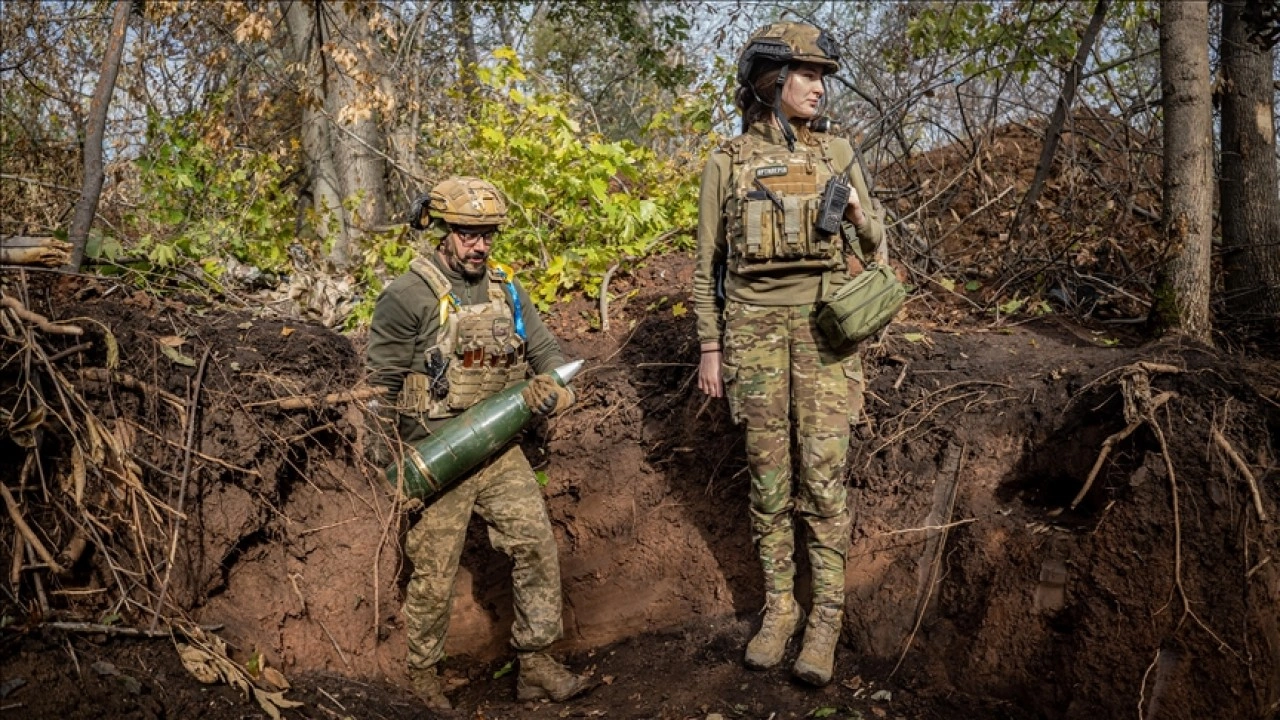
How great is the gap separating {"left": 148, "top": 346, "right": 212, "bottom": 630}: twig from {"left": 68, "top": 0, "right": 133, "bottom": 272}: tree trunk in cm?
93

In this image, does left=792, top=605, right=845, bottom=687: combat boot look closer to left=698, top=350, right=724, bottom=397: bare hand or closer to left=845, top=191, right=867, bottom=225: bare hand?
left=698, top=350, right=724, bottom=397: bare hand

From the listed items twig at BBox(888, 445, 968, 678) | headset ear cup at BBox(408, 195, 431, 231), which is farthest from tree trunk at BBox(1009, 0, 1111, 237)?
headset ear cup at BBox(408, 195, 431, 231)

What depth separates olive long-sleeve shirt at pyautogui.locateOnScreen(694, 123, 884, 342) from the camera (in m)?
3.95

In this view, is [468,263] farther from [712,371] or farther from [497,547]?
[497,547]

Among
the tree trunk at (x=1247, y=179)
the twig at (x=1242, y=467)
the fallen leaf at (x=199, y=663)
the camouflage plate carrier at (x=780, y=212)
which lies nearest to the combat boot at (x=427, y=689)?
the fallen leaf at (x=199, y=663)

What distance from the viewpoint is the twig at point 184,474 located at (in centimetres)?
346

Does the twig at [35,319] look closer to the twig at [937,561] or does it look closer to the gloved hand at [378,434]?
the gloved hand at [378,434]

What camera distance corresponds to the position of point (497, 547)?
14.6 ft

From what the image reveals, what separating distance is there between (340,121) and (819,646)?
5037 millimetres

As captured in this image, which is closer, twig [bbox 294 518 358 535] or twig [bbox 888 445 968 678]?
twig [bbox 888 445 968 678]

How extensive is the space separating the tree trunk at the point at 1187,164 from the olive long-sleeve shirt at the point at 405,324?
137 inches

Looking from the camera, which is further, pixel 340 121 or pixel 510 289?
pixel 340 121

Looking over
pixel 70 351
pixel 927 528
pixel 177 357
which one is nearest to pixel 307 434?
pixel 177 357

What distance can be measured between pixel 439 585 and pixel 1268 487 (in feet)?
11.4
